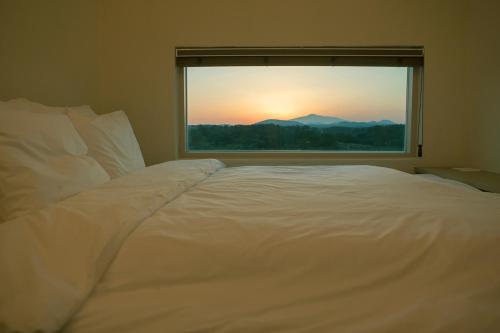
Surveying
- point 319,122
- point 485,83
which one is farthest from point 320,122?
point 485,83

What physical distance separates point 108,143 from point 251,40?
4.89ft

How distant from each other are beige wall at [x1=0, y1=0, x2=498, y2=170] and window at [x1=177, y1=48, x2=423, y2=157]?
0.75 feet

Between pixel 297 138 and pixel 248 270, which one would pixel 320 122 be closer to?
pixel 297 138

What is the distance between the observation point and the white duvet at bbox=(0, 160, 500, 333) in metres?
0.57

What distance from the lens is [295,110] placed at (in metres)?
2.91

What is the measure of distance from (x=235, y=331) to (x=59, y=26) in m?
2.17

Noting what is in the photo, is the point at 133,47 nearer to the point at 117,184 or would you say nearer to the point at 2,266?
the point at 117,184

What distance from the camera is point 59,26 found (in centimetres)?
198

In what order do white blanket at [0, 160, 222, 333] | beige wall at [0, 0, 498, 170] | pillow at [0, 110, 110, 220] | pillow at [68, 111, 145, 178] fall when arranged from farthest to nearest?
beige wall at [0, 0, 498, 170], pillow at [68, 111, 145, 178], pillow at [0, 110, 110, 220], white blanket at [0, 160, 222, 333]

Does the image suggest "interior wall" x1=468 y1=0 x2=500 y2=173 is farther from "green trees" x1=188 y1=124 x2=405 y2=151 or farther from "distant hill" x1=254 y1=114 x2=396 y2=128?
"distant hill" x1=254 y1=114 x2=396 y2=128

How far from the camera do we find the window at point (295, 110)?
2.83 metres

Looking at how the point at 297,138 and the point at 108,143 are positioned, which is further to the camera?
the point at 297,138

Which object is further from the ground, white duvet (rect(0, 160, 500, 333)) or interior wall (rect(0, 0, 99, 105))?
interior wall (rect(0, 0, 99, 105))

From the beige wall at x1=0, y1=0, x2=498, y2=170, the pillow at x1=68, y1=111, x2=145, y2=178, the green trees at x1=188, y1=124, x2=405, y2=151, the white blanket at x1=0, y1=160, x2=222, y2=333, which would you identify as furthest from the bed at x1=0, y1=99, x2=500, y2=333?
the green trees at x1=188, y1=124, x2=405, y2=151
